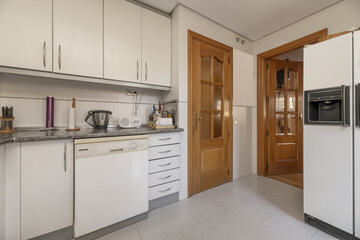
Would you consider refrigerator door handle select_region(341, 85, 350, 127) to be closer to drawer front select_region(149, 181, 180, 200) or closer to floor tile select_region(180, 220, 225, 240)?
floor tile select_region(180, 220, 225, 240)

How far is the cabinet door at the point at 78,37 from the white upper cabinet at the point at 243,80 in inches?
80.9

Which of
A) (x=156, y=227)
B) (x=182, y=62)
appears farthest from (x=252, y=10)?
(x=156, y=227)

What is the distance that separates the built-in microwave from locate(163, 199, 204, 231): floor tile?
154 centimetres

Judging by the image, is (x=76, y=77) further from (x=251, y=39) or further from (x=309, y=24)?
(x=309, y=24)

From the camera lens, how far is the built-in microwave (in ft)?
3.99

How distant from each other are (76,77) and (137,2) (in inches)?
45.7

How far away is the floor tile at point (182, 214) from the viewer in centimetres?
148

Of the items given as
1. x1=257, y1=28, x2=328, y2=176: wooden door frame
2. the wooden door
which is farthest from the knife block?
the wooden door

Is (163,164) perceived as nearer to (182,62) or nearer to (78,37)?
(182,62)

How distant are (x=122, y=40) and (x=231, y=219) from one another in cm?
233

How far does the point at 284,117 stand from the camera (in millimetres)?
2746

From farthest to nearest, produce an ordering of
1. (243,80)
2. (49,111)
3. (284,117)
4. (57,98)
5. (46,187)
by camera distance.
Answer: (284,117)
(243,80)
(57,98)
(49,111)
(46,187)

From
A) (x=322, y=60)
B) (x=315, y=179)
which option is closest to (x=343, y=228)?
(x=315, y=179)

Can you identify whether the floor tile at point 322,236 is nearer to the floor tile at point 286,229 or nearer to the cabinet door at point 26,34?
the floor tile at point 286,229
